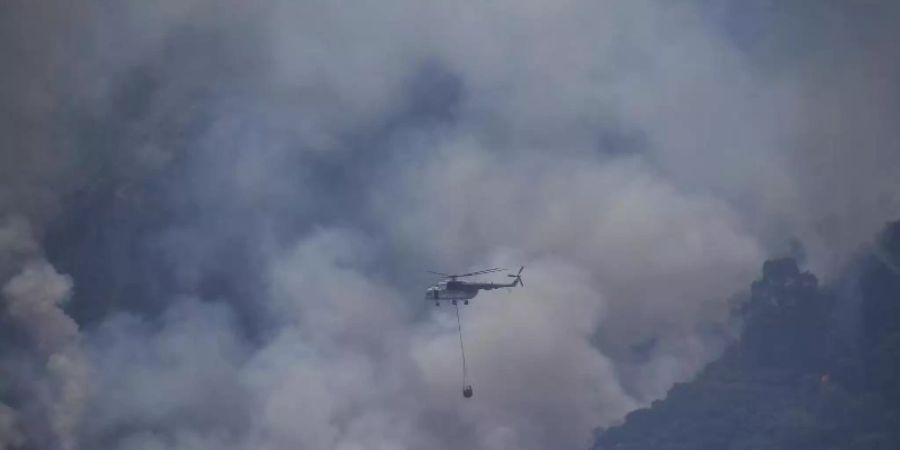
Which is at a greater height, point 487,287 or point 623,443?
point 623,443

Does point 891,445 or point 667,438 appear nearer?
point 891,445

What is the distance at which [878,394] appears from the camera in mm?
171500

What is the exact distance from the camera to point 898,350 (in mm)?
169250

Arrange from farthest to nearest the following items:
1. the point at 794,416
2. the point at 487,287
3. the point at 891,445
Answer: the point at 794,416
the point at 891,445
the point at 487,287

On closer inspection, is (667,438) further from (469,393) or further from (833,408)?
(469,393)

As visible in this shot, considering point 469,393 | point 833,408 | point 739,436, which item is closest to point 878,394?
point 833,408

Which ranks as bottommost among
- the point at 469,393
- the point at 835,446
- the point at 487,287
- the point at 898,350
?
the point at 469,393

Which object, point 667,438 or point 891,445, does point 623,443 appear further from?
point 891,445

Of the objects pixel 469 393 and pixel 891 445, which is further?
pixel 891 445

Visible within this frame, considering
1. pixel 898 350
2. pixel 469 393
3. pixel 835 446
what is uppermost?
pixel 898 350

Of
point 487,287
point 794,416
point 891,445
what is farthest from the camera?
point 794,416

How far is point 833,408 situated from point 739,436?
1824 centimetres

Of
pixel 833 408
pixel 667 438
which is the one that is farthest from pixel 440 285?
pixel 833 408

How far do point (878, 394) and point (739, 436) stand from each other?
26.5 meters
